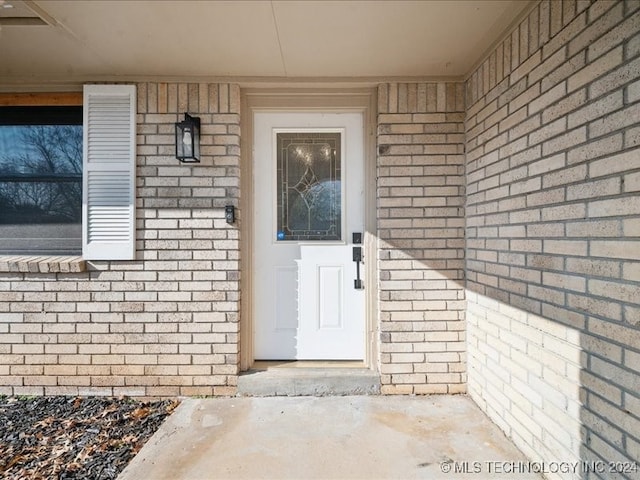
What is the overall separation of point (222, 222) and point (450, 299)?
1814 millimetres

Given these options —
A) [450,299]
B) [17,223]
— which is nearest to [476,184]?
[450,299]

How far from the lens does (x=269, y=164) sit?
284 cm

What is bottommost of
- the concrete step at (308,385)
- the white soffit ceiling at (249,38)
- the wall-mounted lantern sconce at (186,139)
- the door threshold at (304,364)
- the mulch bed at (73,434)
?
the mulch bed at (73,434)

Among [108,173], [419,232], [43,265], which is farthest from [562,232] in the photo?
[43,265]

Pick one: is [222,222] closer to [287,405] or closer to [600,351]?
[287,405]

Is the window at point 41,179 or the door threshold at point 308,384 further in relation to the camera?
the window at point 41,179

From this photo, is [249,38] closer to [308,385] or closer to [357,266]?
[357,266]

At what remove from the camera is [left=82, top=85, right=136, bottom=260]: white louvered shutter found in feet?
8.66

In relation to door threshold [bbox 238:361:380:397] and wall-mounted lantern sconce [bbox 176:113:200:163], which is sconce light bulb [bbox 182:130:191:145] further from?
door threshold [bbox 238:361:380:397]

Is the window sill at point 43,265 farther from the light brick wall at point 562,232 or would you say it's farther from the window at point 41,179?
the light brick wall at point 562,232

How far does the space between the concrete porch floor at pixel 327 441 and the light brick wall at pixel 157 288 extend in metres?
0.44

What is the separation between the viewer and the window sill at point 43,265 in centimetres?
260

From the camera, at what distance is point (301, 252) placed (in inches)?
112

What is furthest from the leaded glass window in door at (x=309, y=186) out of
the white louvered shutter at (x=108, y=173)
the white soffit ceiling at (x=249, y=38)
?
the white louvered shutter at (x=108, y=173)
